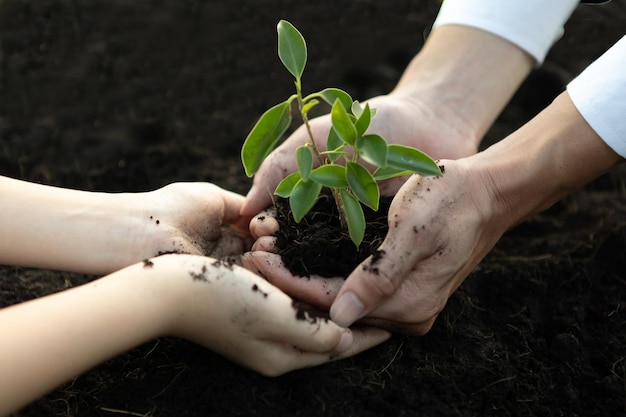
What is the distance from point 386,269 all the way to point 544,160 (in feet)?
1.55

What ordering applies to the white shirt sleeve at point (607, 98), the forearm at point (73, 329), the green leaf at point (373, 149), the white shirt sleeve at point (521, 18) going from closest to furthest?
the forearm at point (73, 329)
the green leaf at point (373, 149)
the white shirt sleeve at point (607, 98)
the white shirt sleeve at point (521, 18)

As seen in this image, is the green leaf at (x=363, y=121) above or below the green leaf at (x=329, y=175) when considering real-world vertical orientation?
above

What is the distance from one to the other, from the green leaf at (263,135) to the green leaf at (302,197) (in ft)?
0.33

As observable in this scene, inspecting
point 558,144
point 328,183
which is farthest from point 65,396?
point 558,144

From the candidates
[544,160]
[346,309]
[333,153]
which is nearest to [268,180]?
[333,153]

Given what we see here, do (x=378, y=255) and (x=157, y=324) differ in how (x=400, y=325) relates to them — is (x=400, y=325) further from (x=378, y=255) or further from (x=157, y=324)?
(x=157, y=324)

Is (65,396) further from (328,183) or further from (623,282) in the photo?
(623,282)

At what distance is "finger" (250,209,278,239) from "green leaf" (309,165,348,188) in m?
0.28

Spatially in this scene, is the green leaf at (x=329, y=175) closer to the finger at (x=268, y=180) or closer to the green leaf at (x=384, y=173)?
the green leaf at (x=384, y=173)

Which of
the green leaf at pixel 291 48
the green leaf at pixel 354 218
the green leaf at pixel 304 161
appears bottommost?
the green leaf at pixel 354 218

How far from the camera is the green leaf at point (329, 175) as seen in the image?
1298 mm

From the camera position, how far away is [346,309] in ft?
4.37

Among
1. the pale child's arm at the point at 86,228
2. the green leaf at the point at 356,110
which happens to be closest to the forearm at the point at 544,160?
the green leaf at the point at 356,110

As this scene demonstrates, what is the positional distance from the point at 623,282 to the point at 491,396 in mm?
612
